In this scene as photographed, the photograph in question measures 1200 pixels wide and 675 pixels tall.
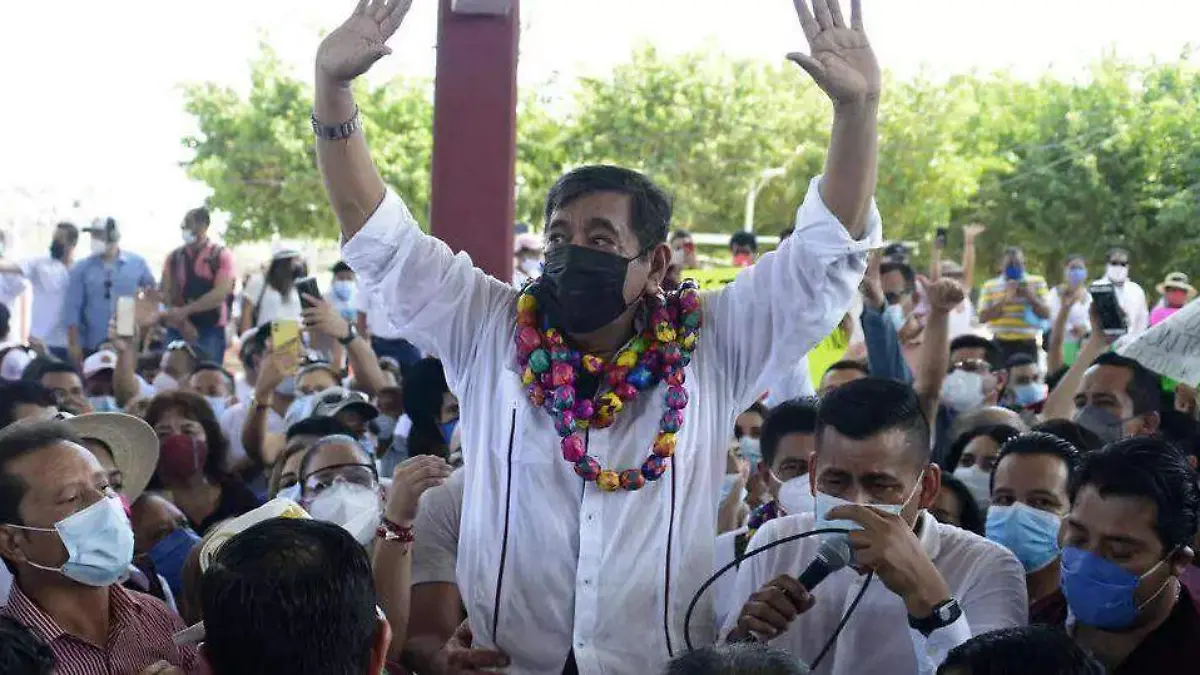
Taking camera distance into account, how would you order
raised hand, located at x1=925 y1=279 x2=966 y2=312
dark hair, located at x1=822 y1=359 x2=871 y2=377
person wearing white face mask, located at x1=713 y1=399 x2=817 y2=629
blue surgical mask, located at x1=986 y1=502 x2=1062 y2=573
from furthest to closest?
1. dark hair, located at x1=822 y1=359 x2=871 y2=377
2. raised hand, located at x1=925 y1=279 x2=966 y2=312
3. person wearing white face mask, located at x1=713 y1=399 x2=817 y2=629
4. blue surgical mask, located at x1=986 y1=502 x2=1062 y2=573

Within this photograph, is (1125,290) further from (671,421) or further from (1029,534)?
(671,421)

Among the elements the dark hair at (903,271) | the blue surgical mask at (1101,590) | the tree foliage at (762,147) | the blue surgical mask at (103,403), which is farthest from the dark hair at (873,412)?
the tree foliage at (762,147)

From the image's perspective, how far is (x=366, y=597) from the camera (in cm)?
219

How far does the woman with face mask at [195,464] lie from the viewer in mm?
5379

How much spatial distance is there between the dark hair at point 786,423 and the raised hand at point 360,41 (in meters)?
2.12

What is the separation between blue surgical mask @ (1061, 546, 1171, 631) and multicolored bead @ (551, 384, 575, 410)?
1167 mm

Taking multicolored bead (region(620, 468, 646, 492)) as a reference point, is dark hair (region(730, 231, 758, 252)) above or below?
above

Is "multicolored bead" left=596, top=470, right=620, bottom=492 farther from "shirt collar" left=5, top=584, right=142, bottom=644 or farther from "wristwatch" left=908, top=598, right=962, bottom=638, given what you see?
"shirt collar" left=5, top=584, right=142, bottom=644

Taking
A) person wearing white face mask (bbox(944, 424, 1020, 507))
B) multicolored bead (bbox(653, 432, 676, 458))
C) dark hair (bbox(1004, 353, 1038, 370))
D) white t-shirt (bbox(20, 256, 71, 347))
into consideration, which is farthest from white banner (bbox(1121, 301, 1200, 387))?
white t-shirt (bbox(20, 256, 71, 347))

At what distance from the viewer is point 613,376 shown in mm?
2928

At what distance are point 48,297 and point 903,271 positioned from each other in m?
6.49

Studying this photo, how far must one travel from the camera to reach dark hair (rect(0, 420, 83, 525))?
3.21 meters

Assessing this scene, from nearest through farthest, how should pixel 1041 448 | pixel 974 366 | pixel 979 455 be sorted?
1. pixel 1041 448
2. pixel 979 455
3. pixel 974 366

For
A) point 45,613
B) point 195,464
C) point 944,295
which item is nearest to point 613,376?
point 45,613
